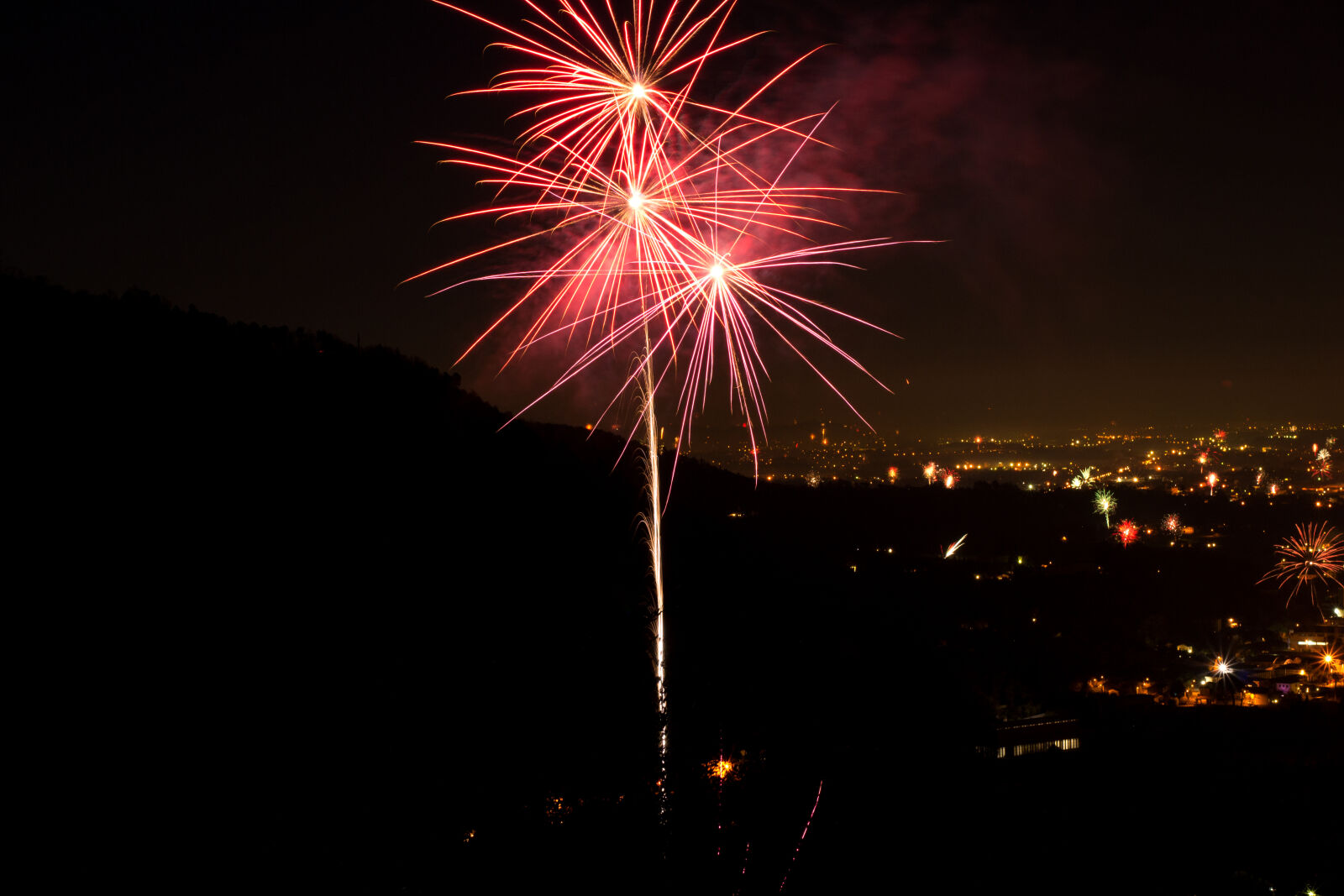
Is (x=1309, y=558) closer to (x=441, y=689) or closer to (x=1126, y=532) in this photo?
(x=1126, y=532)

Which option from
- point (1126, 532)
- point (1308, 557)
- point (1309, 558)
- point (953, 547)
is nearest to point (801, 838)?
point (953, 547)

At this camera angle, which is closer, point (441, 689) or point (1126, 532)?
point (441, 689)

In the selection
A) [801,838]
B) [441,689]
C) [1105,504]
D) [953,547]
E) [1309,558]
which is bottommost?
[801,838]

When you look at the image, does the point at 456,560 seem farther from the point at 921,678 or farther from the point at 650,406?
the point at 921,678

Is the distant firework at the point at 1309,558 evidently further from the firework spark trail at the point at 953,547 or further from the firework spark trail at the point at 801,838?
the firework spark trail at the point at 801,838

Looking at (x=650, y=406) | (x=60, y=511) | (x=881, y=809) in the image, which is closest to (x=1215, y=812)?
(x=881, y=809)

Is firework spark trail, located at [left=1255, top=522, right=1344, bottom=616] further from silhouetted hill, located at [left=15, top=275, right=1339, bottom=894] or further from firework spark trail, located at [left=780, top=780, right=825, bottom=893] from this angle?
firework spark trail, located at [left=780, top=780, right=825, bottom=893]

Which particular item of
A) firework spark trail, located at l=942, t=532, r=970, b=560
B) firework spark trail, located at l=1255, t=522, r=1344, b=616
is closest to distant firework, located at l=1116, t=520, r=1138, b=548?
firework spark trail, located at l=1255, t=522, r=1344, b=616
